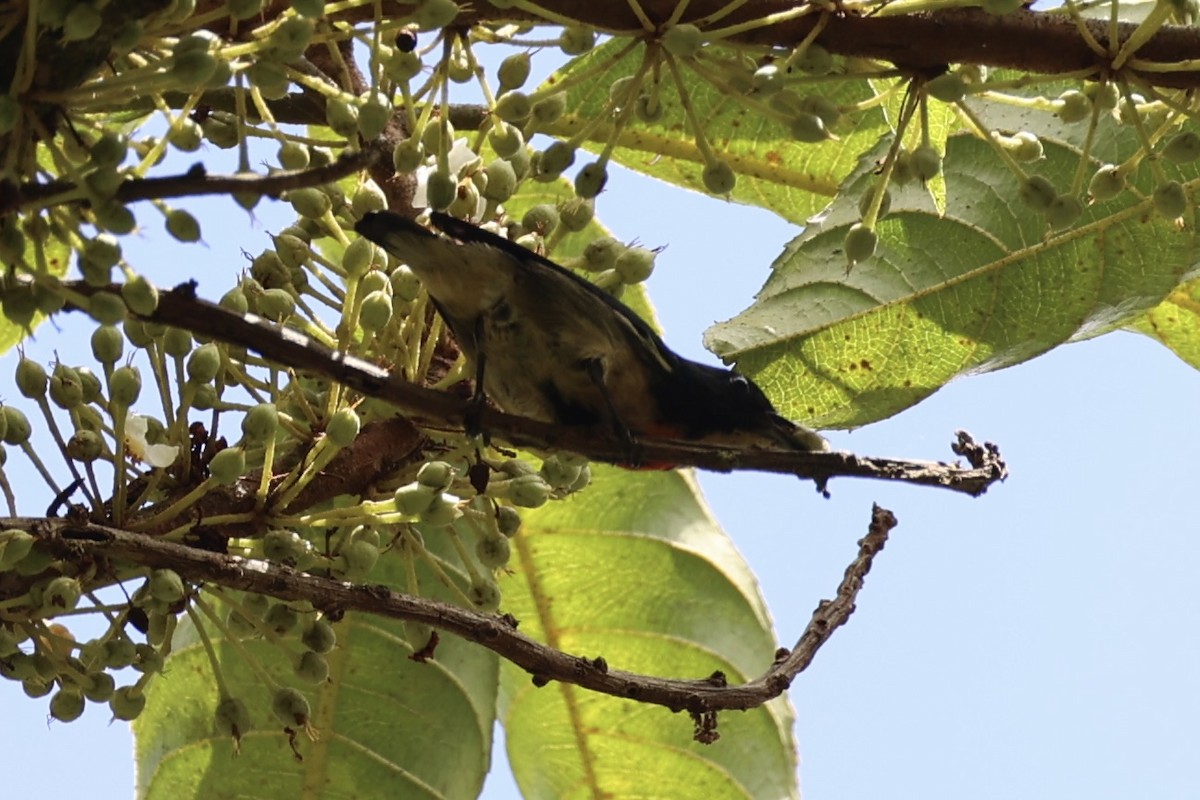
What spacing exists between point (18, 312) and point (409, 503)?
2.38 feet

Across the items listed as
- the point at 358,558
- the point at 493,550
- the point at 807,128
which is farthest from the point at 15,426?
the point at 807,128

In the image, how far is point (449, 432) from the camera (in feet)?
8.34

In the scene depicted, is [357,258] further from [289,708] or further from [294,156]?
[289,708]

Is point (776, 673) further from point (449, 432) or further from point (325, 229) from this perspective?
point (325, 229)

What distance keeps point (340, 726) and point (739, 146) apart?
162 centimetres

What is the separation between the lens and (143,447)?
2314 mm

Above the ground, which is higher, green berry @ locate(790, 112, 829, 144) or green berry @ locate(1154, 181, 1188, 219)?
green berry @ locate(790, 112, 829, 144)

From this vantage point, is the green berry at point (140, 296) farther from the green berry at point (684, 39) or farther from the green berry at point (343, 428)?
the green berry at point (684, 39)

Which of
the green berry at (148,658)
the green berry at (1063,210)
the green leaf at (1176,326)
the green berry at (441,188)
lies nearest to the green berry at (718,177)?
the green berry at (441,188)

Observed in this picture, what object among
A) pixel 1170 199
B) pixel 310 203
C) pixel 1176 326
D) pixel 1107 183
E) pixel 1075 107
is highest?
pixel 1176 326

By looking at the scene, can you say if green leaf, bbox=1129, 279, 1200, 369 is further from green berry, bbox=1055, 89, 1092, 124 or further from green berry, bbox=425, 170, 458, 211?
green berry, bbox=425, 170, 458, 211

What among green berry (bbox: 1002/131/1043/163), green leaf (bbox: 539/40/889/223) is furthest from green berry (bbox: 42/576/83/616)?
green leaf (bbox: 539/40/889/223)

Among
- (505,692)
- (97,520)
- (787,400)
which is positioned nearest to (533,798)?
(505,692)

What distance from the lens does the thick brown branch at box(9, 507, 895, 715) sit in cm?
202
